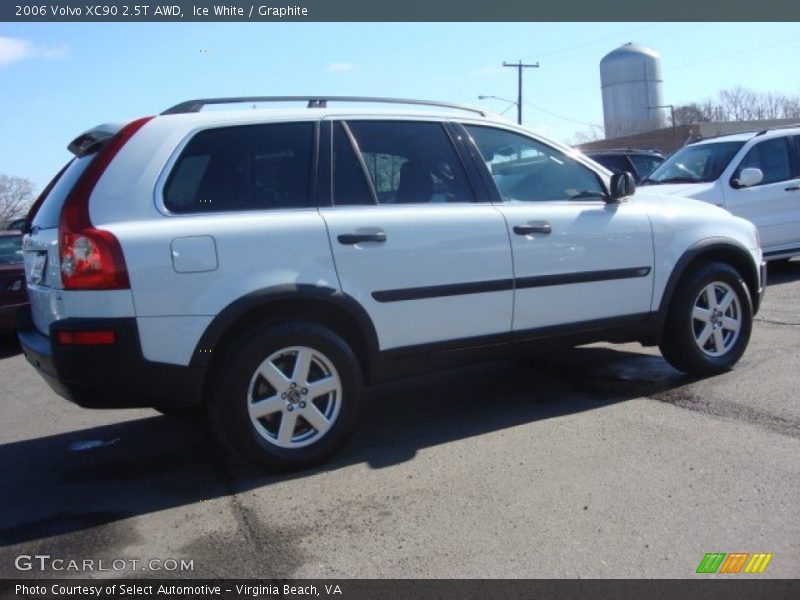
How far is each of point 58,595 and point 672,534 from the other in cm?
243

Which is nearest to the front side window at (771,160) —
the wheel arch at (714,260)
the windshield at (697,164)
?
the windshield at (697,164)

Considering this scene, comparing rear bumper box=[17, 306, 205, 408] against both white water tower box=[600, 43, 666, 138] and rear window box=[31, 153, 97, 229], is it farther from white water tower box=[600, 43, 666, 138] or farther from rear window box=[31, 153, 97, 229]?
white water tower box=[600, 43, 666, 138]

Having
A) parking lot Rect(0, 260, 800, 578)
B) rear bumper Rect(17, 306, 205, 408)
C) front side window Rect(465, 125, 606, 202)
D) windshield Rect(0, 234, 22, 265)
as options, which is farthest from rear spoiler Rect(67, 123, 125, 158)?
windshield Rect(0, 234, 22, 265)

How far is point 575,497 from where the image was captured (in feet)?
11.8

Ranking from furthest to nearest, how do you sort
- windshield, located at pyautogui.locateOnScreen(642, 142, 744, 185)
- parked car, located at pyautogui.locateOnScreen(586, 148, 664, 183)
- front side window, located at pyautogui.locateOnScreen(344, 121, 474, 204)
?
parked car, located at pyautogui.locateOnScreen(586, 148, 664, 183)
windshield, located at pyautogui.locateOnScreen(642, 142, 744, 185)
front side window, located at pyautogui.locateOnScreen(344, 121, 474, 204)

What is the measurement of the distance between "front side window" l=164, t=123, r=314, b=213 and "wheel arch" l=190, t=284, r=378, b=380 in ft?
1.61

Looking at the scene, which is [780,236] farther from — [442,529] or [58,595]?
[58,595]

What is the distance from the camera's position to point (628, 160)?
13.5 metres

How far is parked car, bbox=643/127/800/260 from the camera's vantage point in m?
9.24

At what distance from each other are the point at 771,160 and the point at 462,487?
7.85 metres

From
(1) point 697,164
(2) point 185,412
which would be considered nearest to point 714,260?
(2) point 185,412

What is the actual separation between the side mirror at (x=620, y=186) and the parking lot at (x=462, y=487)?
4.27 ft

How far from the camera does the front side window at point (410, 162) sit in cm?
443

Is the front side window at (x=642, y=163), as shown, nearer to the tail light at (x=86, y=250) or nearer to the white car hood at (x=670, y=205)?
the white car hood at (x=670, y=205)
